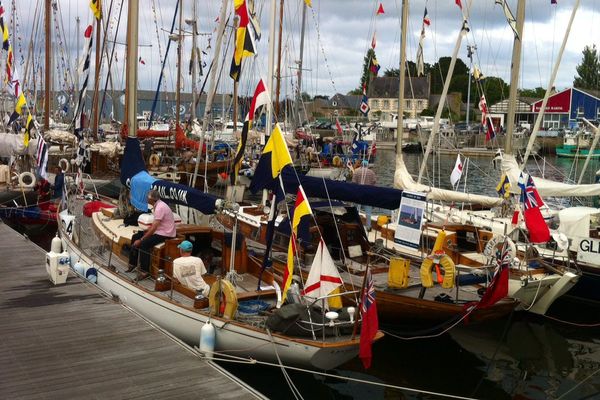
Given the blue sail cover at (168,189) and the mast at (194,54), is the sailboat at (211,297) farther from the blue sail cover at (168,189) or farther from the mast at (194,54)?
the mast at (194,54)

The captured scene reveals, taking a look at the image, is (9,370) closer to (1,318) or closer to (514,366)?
(1,318)

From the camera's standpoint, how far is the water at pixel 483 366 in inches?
474

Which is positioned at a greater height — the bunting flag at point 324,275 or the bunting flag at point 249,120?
the bunting flag at point 249,120

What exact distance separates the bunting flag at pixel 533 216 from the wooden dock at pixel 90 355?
8034mm

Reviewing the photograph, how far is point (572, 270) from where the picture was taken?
1576cm

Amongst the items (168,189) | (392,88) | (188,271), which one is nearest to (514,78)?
(168,189)

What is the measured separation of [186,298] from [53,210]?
49.1 ft

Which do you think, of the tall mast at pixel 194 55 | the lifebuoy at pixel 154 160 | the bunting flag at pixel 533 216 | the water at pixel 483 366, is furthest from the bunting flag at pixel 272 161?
the tall mast at pixel 194 55

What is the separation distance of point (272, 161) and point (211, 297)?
2.61 m

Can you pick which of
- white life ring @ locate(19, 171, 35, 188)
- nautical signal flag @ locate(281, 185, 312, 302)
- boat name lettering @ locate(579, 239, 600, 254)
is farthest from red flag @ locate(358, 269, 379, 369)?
white life ring @ locate(19, 171, 35, 188)

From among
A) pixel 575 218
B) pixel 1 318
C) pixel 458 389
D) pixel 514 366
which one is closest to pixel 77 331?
pixel 1 318

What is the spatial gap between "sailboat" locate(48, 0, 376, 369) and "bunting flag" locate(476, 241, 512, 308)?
3.34 meters

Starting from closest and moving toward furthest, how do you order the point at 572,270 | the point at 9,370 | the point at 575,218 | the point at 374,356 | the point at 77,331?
the point at 9,370 → the point at 77,331 → the point at 374,356 → the point at 572,270 → the point at 575,218

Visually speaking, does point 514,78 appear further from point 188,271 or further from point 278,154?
point 188,271
